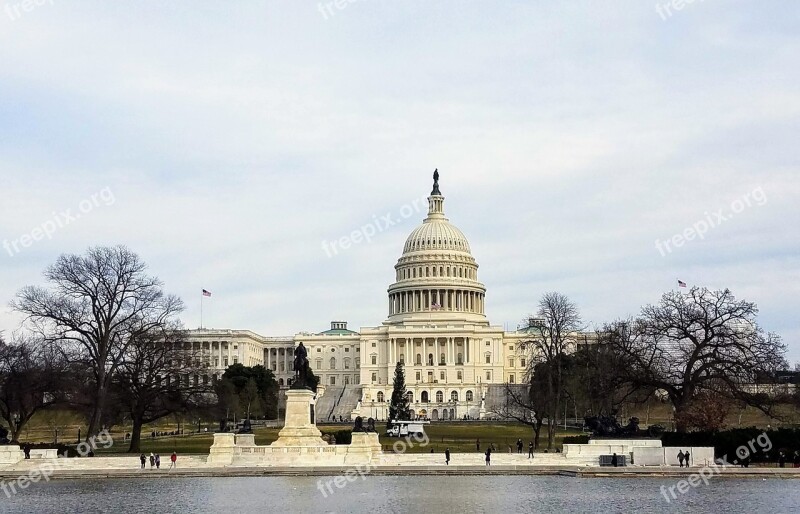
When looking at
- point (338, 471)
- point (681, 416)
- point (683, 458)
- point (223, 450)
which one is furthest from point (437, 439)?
point (683, 458)

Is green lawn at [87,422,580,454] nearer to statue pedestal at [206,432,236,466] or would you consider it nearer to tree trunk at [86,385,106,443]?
tree trunk at [86,385,106,443]

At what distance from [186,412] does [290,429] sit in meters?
12.7

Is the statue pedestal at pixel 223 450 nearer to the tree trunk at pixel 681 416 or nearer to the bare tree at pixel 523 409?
the bare tree at pixel 523 409

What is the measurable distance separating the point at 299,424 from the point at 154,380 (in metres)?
13.8

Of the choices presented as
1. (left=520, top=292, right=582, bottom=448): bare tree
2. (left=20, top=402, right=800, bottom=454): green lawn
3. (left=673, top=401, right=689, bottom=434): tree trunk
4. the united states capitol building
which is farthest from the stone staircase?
(left=673, top=401, right=689, bottom=434): tree trunk

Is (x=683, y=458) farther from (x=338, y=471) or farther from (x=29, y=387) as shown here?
(x=29, y=387)

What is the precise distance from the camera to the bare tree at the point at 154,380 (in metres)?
70.5

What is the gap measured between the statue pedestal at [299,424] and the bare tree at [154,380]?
37.0 ft

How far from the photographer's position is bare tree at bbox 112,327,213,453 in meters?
70.5

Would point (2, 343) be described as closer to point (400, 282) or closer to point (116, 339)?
point (116, 339)

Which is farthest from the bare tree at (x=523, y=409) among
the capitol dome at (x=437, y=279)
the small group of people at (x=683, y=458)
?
the capitol dome at (x=437, y=279)

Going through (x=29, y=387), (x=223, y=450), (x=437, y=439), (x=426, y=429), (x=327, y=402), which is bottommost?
(x=223, y=450)

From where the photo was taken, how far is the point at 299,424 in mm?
61125

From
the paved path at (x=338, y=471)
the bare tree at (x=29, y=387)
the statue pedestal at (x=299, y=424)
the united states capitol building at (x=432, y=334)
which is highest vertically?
the united states capitol building at (x=432, y=334)
